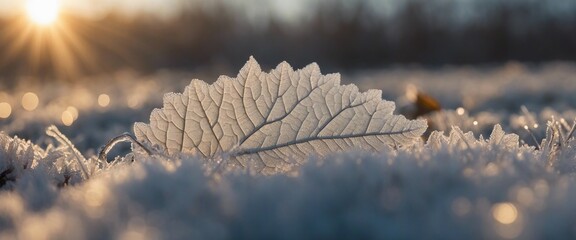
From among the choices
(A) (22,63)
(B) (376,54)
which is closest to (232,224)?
(A) (22,63)

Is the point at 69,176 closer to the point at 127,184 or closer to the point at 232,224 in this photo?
the point at 127,184

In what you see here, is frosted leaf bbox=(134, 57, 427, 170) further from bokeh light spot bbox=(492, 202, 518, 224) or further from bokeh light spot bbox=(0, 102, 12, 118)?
bokeh light spot bbox=(0, 102, 12, 118)

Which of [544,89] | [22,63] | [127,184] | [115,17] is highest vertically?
[115,17]

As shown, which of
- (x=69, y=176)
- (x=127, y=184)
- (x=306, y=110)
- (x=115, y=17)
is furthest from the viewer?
(x=115, y=17)

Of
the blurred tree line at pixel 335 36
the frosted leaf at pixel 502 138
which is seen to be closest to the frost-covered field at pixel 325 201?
the frosted leaf at pixel 502 138

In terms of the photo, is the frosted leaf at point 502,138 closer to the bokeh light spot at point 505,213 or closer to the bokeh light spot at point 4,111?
the bokeh light spot at point 505,213

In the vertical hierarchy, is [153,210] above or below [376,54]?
below

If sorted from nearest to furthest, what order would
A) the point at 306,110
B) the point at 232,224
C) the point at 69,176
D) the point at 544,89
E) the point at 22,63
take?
the point at 232,224 < the point at 69,176 < the point at 306,110 < the point at 544,89 < the point at 22,63
